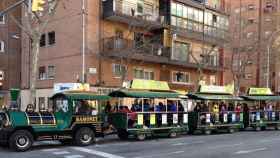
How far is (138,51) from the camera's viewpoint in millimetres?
34844

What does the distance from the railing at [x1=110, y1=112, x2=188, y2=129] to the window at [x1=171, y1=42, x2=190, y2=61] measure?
1529cm

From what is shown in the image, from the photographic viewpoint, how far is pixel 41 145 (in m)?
19.2

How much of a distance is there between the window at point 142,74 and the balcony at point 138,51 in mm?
1132

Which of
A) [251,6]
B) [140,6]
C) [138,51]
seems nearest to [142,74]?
[138,51]

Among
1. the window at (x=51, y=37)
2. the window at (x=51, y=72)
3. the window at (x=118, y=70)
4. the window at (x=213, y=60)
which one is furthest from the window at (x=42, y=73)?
the window at (x=213, y=60)

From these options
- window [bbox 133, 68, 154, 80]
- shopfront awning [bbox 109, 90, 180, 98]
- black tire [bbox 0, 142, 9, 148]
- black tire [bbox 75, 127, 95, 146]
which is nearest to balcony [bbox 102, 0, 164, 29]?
window [bbox 133, 68, 154, 80]

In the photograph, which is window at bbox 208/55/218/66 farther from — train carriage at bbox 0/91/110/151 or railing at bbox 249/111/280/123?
train carriage at bbox 0/91/110/151

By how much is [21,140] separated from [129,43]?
18819mm

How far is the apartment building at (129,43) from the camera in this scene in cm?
3384

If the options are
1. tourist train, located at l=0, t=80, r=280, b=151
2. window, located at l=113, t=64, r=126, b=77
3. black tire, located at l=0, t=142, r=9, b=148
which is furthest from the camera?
window, located at l=113, t=64, r=126, b=77

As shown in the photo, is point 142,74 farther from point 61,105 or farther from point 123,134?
point 61,105

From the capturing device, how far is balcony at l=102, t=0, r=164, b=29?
33906mm

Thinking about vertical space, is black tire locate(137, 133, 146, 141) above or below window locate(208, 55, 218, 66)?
below

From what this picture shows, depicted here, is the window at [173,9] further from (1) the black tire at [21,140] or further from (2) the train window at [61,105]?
(1) the black tire at [21,140]
